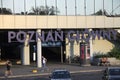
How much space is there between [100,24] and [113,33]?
330 cm

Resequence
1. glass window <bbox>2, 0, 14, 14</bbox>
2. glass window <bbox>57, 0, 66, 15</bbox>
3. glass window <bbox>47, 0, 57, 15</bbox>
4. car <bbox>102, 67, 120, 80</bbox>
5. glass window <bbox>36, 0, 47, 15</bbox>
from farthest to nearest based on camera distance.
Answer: glass window <bbox>57, 0, 66, 15</bbox>
glass window <bbox>47, 0, 57, 15</bbox>
glass window <bbox>36, 0, 47, 15</bbox>
glass window <bbox>2, 0, 14, 14</bbox>
car <bbox>102, 67, 120, 80</bbox>

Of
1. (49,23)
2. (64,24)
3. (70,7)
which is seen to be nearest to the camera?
(49,23)

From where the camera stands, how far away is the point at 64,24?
7075cm

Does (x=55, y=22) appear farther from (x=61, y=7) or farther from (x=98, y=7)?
(x=98, y=7)

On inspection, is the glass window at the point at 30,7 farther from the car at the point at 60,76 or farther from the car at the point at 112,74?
the car at the point at 112,74

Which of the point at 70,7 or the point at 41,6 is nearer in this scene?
the point at 41,6

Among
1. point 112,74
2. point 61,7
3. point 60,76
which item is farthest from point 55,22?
point 112,74

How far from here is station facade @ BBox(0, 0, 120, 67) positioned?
2689 inches

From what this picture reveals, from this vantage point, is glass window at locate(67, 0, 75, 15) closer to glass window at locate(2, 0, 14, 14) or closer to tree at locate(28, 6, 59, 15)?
tree at locate(28, 6, 59, 15)

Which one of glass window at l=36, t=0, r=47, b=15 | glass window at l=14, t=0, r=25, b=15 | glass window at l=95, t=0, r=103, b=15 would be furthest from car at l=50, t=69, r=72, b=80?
glass window at l=95, t=0, r=103, b=15

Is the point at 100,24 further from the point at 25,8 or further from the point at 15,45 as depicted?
the point at 15,45

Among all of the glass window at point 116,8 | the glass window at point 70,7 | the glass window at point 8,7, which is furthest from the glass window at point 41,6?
the glass window at point 116,8

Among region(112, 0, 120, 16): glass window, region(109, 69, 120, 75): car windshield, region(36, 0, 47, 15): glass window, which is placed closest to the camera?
region(109, 69, 120, 75): car windshield

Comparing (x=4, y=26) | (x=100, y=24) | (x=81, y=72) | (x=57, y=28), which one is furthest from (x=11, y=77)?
(x=100, y=24)
